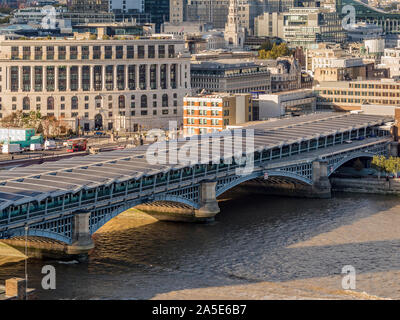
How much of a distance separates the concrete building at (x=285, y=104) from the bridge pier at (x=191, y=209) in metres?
39.6

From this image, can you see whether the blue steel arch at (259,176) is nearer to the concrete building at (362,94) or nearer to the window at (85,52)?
the concrete building at (362,94)

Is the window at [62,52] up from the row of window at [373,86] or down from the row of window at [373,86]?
up

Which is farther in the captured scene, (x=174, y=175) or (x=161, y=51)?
(x=161, y=51)

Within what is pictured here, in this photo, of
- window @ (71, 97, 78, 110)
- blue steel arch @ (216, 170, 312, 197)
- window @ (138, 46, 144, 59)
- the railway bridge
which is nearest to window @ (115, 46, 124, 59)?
window @ (138, 46, 144, 59)

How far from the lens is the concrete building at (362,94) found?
412 feet

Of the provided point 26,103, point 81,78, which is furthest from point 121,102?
point 26,103

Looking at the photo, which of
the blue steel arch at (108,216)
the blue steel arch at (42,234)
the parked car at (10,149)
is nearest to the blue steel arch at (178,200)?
the blue steel arch at (108,216)

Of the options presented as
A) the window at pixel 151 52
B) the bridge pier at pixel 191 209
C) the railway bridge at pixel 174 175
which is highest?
the window at pixel 151 52

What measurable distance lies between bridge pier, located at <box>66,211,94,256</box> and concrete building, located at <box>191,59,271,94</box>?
237 ft

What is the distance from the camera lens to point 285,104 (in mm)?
122438

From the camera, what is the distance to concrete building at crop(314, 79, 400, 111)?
4938 inches

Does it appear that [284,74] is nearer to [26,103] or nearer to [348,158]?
[26,103]

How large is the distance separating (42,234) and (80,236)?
2.90 meters
